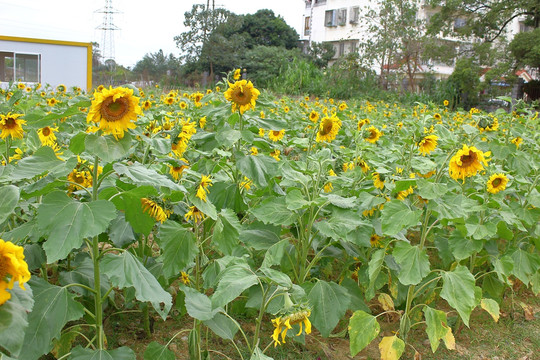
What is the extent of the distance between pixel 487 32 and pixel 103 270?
2566 cm

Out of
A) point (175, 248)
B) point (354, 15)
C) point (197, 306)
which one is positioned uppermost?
point (354, 15)

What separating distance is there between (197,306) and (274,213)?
0.65 meters

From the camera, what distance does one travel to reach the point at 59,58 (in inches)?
761

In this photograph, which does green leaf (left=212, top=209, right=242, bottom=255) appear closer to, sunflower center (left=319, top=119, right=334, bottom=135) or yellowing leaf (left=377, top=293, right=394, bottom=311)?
yellowing leaf (left=377, top=293, right=394, bottom=311)

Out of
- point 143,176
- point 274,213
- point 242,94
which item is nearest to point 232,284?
point 143,176

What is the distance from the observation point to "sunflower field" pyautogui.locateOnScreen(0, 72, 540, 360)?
1.54 meters

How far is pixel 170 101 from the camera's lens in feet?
18.5

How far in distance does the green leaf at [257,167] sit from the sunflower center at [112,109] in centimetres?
84

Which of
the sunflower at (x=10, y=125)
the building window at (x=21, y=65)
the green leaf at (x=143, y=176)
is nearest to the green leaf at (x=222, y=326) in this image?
the green leaf at (x=143, y=176)

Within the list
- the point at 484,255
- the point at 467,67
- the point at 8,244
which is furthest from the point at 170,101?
the point at 467,67

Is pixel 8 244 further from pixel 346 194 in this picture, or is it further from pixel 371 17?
pixel 371 17

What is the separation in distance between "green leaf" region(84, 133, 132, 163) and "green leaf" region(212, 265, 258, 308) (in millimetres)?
486

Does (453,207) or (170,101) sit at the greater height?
(170,101)

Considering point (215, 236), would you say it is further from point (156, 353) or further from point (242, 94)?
point (242, 94)
